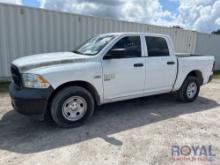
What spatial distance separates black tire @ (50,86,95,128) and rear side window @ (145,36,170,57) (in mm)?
1927

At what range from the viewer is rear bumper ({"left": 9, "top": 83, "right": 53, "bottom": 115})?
11.6ft

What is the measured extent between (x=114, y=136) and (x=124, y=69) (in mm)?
1501

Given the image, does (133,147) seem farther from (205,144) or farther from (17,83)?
(17,83)

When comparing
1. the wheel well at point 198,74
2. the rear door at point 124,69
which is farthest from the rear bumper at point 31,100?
the wheel well at point 198,74

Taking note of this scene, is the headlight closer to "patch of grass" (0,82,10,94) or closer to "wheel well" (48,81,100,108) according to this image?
"wheel well" (48,81,100,108)

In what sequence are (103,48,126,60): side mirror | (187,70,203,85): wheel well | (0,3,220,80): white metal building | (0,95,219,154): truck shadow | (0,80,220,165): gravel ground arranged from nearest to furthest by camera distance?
(0,80,220,165): gravel ground, (0,95,219,154): truck shadow, (103,48,126,60): side mirror, (187,70,203,85): wheel well, (0,3,220,80): white metal building

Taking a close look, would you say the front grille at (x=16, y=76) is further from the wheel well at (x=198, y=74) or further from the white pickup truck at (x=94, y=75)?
the wheel well at (x=198, y=74)

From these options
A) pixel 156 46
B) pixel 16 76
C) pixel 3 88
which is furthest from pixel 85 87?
pixel 3 88

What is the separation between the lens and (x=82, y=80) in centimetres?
397

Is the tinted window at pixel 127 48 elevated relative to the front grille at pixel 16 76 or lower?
elevated

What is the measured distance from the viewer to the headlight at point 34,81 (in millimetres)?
3537

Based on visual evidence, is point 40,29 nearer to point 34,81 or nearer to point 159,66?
point 34,81

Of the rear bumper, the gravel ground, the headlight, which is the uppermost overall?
the headlight

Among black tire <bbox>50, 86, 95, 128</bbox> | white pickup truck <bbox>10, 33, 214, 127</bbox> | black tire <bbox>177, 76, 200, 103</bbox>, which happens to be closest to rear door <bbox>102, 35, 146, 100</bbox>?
white pickup truck <bbox>10, 33, 214, 127</bbox>
